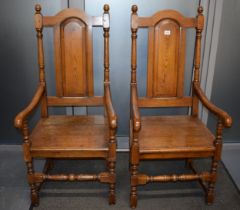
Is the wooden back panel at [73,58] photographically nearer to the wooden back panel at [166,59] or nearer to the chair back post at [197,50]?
the wooden back panel at [166,59]

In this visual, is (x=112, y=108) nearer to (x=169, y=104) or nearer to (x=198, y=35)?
(x=169, y=104)

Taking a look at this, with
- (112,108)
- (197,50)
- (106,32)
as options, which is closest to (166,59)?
(197,50)

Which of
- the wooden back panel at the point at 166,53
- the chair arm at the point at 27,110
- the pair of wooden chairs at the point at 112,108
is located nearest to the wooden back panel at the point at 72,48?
the pair of wooden chairs at the point at 112,108

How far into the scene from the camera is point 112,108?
1.64 meters

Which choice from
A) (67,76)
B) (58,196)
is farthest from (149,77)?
(58,196)

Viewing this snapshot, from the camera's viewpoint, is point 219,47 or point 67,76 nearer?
point 67,76

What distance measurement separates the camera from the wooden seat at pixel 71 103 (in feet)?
5.39

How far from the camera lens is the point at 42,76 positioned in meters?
1.91

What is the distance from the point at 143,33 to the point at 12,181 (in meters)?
1.36

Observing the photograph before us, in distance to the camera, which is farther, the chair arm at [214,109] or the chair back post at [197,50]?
the chair back post at [197,50]

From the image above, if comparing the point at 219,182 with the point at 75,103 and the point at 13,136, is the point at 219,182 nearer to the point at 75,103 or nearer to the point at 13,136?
the point at 75,103

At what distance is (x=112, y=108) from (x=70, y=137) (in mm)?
314

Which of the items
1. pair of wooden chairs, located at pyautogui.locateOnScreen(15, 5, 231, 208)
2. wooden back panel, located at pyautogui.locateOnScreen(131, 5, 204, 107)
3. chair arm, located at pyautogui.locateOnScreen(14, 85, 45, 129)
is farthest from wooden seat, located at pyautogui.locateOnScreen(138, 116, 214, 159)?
chair arm, located at pyautogui.locateOnScreen(14, 85, 45, 129)

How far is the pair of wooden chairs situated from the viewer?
164cm
